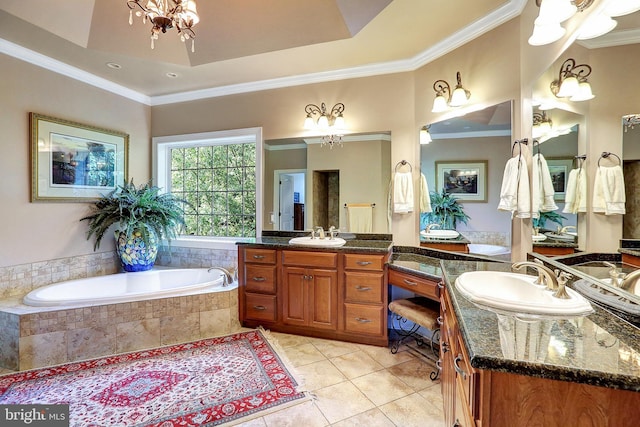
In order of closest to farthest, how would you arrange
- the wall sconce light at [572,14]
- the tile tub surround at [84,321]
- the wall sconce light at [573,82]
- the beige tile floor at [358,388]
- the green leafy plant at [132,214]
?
the wall sconce light at [572,14] → the wall sconce light at [573,82] → the beige tile floor at [358,388] → the tile tub surround at [84,321] → the green leafy plant at [132,214]

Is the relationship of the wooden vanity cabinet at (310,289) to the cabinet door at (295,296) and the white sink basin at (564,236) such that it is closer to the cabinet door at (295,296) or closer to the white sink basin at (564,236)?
the cabinet door at (295,296)

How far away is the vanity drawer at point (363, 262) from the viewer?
2.58 meters

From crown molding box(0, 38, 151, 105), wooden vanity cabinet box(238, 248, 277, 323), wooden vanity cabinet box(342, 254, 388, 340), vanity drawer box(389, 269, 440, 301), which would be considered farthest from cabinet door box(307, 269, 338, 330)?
crown molding box(0, 38, 151, 105)

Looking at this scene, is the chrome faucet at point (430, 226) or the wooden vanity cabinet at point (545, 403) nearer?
the wooden vanity cabinet at point (545, 403)

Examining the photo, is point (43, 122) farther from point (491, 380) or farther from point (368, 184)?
point (491, 380)

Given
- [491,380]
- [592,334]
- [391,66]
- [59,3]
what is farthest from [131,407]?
[391,66]

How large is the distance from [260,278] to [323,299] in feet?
2.18

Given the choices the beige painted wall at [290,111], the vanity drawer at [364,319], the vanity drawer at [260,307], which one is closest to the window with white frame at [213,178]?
the beige painted wall at [290,111]

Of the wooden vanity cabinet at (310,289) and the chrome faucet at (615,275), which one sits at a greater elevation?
the chrome faucet at (615,275)

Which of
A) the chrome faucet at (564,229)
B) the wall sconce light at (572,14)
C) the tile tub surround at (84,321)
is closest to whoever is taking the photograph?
the wall sconce light at (572,14)

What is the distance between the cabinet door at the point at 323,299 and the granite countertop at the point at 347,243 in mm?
240

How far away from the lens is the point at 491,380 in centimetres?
81

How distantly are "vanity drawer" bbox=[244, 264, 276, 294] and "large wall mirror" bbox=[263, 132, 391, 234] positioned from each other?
0.60 metres

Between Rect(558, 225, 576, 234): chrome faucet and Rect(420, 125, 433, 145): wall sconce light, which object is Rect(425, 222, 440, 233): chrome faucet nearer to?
Rect(420, 125, 433, 145): wall sconce light
